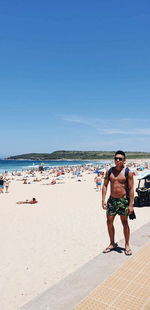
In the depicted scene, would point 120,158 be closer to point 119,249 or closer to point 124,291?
point 119,249

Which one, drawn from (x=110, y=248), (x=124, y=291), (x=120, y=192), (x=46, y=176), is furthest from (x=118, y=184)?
(x=46, y=176)

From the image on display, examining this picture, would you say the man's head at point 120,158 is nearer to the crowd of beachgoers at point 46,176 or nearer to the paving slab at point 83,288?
the paving slab at point 83,288

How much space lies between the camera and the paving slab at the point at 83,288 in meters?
2.86

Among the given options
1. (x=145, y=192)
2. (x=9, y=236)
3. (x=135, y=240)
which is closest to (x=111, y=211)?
(x=135, y=240)

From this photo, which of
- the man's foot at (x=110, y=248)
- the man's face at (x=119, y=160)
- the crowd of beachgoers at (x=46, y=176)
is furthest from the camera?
the crowd of beachgoers at (x=46, y=176)

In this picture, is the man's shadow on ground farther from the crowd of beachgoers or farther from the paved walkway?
the crowd of beachgoers

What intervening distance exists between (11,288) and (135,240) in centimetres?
265

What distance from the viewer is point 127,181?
4.41 meters

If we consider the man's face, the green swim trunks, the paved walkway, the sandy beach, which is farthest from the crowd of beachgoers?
the paved walkway

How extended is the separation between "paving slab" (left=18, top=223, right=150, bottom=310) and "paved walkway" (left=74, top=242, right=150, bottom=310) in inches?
0.5

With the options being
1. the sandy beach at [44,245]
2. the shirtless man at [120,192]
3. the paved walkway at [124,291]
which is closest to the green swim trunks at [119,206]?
the shirtless man at [120,192]

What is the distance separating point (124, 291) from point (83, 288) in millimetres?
534

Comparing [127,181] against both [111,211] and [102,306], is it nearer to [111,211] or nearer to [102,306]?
[111,211]

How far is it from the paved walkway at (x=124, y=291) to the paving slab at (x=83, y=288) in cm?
1
